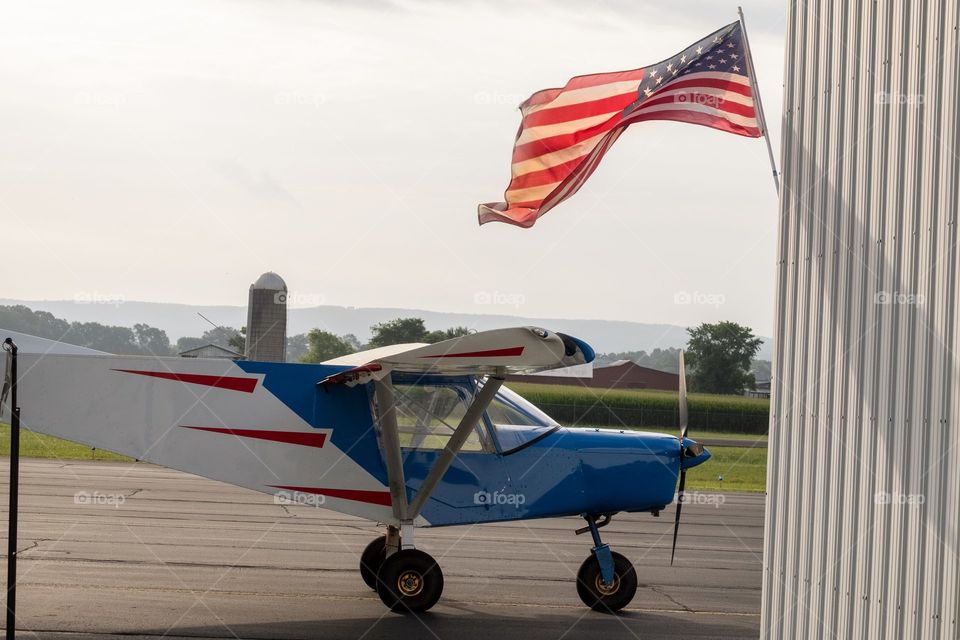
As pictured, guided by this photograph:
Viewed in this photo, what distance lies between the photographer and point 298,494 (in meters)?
9.17

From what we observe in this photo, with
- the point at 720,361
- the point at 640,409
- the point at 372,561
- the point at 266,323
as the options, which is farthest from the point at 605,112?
the point at 720,361

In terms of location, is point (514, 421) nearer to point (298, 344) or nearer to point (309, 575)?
point (309, 575)

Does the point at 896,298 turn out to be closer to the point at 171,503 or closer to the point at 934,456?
the point at 934,456

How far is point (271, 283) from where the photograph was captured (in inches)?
616

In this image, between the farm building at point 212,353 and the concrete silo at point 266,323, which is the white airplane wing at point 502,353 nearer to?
the farm building at point 212,353

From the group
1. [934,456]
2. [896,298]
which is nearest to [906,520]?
[934,456]

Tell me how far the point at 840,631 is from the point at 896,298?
1695mm

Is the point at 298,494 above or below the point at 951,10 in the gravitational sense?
below

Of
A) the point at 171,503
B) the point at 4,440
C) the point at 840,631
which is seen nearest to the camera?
the point at 840,631

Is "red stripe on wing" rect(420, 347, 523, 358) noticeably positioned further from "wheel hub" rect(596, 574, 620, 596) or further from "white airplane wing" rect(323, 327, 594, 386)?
"wheel hub" rect(596, 574, 620, 596)

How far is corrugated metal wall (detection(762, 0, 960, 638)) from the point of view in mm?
4797

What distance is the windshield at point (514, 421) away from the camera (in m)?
9.75

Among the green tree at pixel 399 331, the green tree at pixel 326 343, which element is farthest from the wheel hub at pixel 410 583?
the green tree at pixel 399 331

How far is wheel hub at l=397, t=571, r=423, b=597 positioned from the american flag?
126 inches
